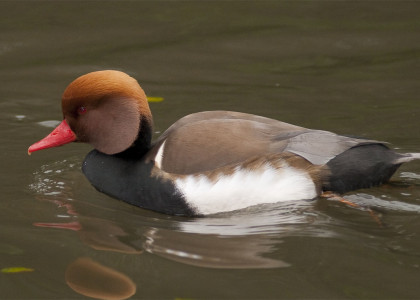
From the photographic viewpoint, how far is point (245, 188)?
17.5 ft

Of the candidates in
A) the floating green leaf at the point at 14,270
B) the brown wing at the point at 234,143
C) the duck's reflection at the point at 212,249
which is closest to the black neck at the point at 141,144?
the brown wing at the point at 234,143

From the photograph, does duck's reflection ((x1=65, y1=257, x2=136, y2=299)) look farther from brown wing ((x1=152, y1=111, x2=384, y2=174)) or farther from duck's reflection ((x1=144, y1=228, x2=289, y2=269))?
brown wing ((x1=152, y1=111, x2=384, y2=174))

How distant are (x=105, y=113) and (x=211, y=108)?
199 centimetres

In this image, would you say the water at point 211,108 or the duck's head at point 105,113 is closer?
→ the water at point 211,108

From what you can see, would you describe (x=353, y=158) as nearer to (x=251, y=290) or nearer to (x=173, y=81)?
(x=251, y=290)

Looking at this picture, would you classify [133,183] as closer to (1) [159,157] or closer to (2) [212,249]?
(1) [159,157]

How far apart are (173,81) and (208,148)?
2.77 meters

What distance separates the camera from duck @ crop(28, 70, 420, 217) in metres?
5.29

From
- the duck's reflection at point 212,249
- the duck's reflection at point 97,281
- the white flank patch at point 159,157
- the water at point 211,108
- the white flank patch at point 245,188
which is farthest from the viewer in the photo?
the white flank patch at point 159,157

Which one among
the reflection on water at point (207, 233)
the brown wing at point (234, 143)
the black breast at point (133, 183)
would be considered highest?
the brown wing at point (234, 143)

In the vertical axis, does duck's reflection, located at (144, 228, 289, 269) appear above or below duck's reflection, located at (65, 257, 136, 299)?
above

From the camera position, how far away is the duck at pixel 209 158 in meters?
5.29

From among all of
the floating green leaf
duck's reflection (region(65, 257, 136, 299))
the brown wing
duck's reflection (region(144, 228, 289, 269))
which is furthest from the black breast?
the floating green leaf

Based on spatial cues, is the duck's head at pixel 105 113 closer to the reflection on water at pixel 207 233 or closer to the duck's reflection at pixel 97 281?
the reflection on water at pixel 207 233
